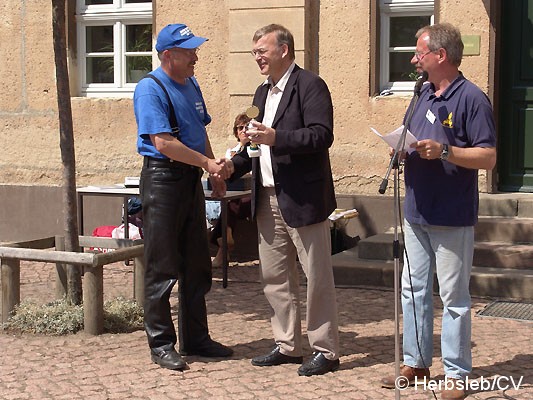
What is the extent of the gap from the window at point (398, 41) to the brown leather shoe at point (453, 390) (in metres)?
4.88

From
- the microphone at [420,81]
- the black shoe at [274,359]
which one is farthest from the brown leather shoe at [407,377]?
the microphone at [420,81]

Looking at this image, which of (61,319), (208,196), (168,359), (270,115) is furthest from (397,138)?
(208,196)

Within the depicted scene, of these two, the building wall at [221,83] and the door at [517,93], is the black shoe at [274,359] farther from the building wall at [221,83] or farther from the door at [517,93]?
the door at [517,93]

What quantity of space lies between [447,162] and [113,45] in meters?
6.70

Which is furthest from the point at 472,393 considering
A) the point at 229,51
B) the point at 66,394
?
the point at 229,51

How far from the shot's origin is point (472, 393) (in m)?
5.32

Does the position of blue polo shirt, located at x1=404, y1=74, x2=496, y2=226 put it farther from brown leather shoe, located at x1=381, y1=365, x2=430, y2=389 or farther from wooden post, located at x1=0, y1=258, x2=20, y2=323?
wooden post, located at x1=0, y1=258, x2=20, y2=323

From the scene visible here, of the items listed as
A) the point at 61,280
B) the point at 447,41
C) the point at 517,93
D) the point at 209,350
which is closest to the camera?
the point at 447,41

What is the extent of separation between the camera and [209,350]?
622cm

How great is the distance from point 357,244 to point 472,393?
4118 millimetres

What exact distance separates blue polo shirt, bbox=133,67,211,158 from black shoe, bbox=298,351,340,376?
57.2 inches

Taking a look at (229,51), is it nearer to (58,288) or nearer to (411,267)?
(58,288)

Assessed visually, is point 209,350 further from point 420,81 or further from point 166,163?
point 420,81

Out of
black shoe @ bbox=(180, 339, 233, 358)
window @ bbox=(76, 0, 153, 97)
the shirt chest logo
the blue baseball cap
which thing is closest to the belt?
the blue baseball cap
